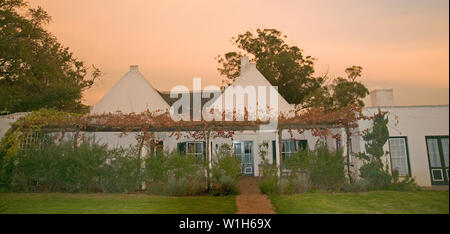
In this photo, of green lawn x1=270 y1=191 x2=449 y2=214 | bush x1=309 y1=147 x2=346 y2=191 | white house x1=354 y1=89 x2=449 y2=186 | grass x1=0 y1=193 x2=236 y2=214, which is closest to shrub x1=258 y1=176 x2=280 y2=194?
green lawn x1=270 y1=191 x2=449 y2=214

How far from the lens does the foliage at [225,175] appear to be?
32.4ft

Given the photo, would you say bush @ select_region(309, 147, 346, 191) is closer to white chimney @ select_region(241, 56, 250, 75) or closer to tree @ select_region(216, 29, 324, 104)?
white chimney @ select_region(241, 56, 250, 75)

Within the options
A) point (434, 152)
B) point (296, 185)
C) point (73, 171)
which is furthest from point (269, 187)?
point (434, 152)

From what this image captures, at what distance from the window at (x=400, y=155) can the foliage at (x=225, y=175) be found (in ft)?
22.8

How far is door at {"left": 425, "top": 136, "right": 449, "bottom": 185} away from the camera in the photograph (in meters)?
11.7

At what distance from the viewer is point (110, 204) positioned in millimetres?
8000

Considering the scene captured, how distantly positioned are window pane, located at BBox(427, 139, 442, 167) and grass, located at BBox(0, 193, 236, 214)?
9.32 meters

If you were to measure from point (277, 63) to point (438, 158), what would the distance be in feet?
52.5

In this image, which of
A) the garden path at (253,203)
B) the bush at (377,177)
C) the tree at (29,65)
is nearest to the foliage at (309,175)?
the garden path at (253,203)

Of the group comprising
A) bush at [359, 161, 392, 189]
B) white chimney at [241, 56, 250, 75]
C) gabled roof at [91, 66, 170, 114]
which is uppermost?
white chimney at [241, 56, 250, 75]

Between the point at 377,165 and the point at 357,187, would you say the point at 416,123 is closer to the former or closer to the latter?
the point at 377,165

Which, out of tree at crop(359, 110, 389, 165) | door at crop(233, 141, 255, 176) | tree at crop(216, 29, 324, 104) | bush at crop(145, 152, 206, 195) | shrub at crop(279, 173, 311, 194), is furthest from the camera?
tree at crop(216, 29, 324, 104)

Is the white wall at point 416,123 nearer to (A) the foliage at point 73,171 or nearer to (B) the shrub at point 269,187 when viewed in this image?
(B) the shrub at point 269,187
